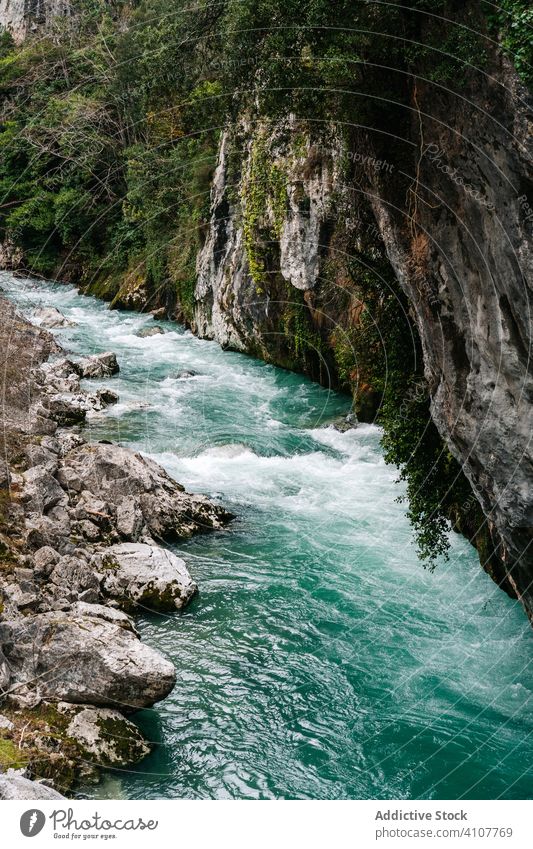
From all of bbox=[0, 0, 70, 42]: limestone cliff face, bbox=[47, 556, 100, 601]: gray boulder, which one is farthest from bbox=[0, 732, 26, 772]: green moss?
bbox=[0, 0, 70, 42]: limestone cliff face

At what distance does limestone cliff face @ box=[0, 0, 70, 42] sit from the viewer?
148 ft

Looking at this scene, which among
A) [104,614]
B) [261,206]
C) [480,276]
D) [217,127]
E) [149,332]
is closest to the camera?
[480,276]

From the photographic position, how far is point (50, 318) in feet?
93.2

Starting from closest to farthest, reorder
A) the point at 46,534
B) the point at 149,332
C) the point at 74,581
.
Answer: the point at 74,581 → the point at 46,534 → the point at 149,332

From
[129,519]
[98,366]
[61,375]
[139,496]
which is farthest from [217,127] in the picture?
[129,519]

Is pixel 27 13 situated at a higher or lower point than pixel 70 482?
higher

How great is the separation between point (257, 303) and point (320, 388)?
371 centimetres

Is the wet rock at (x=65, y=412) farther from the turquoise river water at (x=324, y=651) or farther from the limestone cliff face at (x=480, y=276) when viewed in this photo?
the limestone cliff face at (x=480, y=276)

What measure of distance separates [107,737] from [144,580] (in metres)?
3.29

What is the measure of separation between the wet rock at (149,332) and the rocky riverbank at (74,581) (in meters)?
10.1

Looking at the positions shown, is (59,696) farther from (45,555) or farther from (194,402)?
(194,402)

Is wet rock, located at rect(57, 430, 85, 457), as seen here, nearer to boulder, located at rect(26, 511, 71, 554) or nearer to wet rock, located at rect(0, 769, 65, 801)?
boulder, located at rect(26, 511, 71, 554)

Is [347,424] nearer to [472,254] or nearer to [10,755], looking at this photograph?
[472,254]
